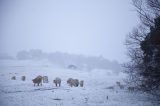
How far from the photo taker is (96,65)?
6491 inches

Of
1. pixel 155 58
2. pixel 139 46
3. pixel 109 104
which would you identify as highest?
pixel 139 46

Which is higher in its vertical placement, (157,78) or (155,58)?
(155,58)

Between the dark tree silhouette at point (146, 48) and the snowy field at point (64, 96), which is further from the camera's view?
the dark tree silhouette at point (146, 48)

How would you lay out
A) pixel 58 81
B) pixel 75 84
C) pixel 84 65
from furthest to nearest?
pixel 84 65, pixel 75 84, pixel 58 81

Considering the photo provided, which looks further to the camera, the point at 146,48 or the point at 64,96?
the point at 64,96

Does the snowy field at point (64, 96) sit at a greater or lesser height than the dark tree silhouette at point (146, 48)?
lesser

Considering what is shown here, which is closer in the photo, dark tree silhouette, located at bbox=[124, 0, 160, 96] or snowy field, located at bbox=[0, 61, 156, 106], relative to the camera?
snowy field, located at bbox=[0, 61, 156, 106]

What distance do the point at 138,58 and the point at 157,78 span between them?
3318 millimetres

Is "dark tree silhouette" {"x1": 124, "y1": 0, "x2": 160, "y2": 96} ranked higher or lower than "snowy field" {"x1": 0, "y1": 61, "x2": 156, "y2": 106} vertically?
higher

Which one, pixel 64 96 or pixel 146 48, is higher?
pixel 146 48

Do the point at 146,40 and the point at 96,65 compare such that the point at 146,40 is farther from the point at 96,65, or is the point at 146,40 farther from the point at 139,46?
the point at 96,65

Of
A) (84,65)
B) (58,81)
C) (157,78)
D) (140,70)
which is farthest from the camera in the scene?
(84,65)

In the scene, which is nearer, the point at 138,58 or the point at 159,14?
the point at 159,14

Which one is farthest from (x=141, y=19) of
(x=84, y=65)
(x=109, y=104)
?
(x=84, y=65)
